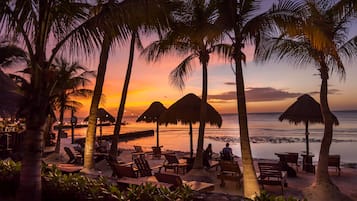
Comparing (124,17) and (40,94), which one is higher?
(124,17)

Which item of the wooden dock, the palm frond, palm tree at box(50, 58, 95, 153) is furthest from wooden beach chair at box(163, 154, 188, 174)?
the wooden dock

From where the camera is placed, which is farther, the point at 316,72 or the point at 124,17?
the point at 316,72

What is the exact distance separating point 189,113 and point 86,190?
757cm

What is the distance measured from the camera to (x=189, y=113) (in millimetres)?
12398

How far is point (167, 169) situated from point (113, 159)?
257 centimetres

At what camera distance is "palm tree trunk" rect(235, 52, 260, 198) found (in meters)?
6.66

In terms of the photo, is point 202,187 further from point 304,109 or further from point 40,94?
point 304,109

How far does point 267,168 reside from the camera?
8711 millimetres

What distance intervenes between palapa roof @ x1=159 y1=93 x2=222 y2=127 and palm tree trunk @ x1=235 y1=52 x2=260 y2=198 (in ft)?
18.0

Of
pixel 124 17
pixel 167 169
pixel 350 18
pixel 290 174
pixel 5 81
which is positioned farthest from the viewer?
pixel 167 169

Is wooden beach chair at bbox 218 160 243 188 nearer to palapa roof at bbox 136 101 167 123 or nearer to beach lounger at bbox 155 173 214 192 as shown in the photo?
beach lounger at bbox 155 173 214 192

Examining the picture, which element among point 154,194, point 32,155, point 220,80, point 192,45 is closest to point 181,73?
point 192,45

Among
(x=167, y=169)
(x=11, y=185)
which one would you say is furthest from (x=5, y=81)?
(x=167, y=169)

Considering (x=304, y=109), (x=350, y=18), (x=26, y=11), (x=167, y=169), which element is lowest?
(x=167, y=169)
